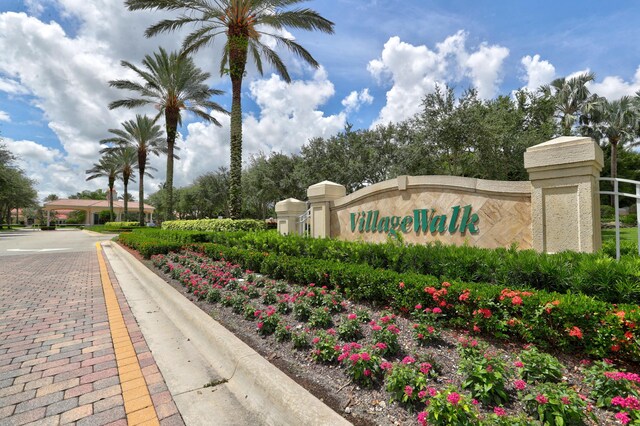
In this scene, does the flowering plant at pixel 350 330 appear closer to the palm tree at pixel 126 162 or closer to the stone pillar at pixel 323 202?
the stone pillar at pixel 323 202

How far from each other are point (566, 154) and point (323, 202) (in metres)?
5.69

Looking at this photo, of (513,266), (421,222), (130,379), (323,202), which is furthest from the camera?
(323,202)

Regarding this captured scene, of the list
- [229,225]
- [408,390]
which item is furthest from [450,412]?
[229,225]

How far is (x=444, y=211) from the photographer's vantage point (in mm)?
6430

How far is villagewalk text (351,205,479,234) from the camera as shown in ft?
20.0

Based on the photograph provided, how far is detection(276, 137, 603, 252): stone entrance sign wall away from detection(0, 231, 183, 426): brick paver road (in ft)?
17.5

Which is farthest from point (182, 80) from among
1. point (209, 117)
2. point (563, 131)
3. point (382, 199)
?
point (563, 131)

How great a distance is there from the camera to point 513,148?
1680cm

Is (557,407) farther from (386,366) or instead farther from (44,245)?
(44,245)

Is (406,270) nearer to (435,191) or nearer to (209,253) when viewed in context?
(435,191)

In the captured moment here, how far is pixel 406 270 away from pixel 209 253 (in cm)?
561

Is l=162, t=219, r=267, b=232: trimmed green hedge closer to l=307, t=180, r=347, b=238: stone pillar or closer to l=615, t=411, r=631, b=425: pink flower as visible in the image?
l=307, t=180, r=347, b=238: stone pillar

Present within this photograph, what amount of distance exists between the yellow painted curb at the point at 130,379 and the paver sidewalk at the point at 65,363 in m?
0.03

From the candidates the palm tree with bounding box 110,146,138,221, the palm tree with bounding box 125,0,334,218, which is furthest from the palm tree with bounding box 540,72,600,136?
the palm tree with bounding box 110,146,138,221
